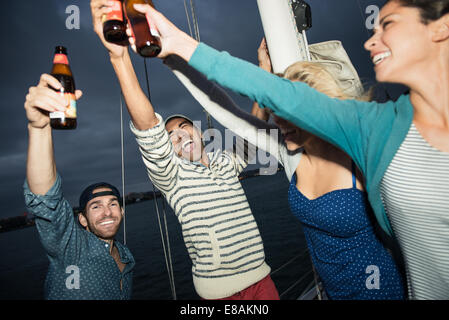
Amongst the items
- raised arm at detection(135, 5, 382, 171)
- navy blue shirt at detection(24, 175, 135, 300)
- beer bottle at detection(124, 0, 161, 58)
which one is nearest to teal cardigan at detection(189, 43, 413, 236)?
raised arm at detection(135, 5, 382, 171)

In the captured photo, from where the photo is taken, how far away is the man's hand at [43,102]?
1.04 meters

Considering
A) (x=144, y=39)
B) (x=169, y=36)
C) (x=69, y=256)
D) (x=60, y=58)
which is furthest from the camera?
(x=69, y=256)

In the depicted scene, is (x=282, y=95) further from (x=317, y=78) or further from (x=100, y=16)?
(x=100, y=16)

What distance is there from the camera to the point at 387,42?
86 cm

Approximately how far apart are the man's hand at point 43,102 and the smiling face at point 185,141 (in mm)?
855

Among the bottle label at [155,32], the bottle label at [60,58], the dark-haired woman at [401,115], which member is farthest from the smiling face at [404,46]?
the bottle label at [60,58]

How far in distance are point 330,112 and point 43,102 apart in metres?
1.22

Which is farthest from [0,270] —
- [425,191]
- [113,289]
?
[425,191]

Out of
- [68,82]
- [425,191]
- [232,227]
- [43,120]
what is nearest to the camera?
[425,191]

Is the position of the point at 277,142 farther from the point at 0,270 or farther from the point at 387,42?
the point at 0,270

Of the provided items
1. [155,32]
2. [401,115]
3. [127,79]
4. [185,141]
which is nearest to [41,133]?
[127,79]

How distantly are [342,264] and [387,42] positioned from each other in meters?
1.02

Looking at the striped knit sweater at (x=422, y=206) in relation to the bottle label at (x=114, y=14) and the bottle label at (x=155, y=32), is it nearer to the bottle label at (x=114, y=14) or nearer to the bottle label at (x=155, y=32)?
the bottle label at (x=155, y=32)

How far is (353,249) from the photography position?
1155 mm
